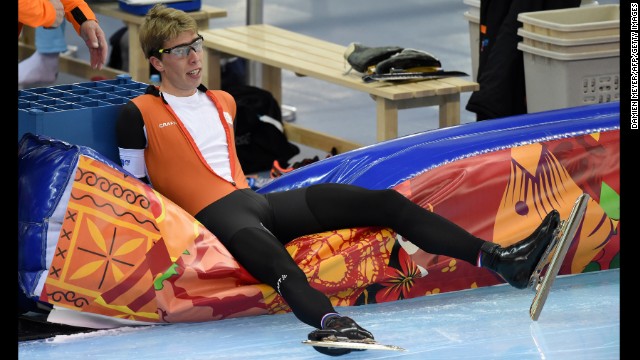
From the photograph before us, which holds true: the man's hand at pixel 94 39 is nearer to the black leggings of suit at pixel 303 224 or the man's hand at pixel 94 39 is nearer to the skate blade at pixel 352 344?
the black leggings of suit at pixel 303 224

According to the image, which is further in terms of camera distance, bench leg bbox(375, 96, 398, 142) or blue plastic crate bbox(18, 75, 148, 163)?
bench leg bbox(375, 96, 398, 142)

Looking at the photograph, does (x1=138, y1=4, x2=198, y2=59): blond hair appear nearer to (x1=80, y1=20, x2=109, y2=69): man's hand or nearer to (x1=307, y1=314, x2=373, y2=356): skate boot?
(x1=80, y1=20, x2=109, y2=69): man's hand

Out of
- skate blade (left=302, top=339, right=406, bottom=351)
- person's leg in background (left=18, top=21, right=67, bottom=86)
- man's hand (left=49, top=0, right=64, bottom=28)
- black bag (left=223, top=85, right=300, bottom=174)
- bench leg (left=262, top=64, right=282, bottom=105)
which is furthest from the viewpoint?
person's leg in background (left=18, top=21, right=67, bottom=86)

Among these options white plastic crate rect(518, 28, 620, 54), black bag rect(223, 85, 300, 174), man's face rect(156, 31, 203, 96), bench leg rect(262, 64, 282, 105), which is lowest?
black bag rect(223, 85, 300, 174)

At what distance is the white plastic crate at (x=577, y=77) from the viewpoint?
569cm

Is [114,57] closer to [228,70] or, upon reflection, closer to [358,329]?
[228,70]

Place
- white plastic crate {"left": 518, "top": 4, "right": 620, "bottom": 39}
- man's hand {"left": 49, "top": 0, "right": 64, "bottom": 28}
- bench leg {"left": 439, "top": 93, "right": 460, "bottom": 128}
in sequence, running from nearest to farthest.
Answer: man's hand {"left": 49, "top": 0, "right": 64, "bottom": 28}
white plastic crate {"left": 518, "top": 4, "right": 620, "bottom": 39}
bench leg {"left": 439, "top": 93, "right": 460, "bottom": 128}

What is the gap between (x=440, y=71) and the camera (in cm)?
Result: 583

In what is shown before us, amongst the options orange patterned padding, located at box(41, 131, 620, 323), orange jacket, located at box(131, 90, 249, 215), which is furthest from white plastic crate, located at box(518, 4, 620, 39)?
orange jacket, located at box(131, 90, 249, 215)

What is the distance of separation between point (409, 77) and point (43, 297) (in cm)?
231

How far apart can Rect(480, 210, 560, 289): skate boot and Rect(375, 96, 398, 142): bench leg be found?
1.80 m

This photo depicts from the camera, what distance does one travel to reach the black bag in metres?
6.50

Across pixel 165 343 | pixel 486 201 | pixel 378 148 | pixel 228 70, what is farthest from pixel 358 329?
pixel 228 70

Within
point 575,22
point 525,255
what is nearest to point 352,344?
point 525,255
